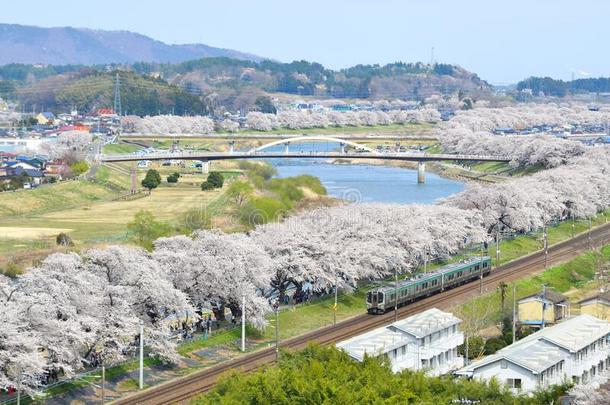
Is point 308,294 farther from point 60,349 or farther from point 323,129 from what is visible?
point 323,129

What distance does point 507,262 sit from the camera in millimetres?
40719

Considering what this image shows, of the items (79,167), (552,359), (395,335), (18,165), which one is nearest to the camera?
(552,359)

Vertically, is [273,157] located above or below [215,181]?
below

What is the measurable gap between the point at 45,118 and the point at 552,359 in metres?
95.1

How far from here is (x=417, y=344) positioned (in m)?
24.3

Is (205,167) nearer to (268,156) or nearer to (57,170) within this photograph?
(268,156)

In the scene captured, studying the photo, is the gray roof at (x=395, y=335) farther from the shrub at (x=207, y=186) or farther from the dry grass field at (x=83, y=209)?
the shrub at (x=207, y=186)

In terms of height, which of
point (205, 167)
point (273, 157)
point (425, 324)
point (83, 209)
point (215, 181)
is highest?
point (425, 324)

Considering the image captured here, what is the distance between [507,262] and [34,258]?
642 inches

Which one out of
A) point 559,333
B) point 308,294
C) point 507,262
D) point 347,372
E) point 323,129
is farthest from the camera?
point 323,129

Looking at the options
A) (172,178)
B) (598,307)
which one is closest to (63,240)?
(598,307)

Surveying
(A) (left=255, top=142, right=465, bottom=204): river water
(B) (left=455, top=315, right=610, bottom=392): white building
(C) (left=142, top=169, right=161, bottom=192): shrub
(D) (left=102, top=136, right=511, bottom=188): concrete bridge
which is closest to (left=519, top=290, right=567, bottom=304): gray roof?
(B) (left=455, top=315, right=610, bottom=392): white building

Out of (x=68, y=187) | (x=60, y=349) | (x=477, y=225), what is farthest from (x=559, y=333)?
(x=68, y=187)

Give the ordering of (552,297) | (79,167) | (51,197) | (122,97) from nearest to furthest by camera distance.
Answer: (552,297), (51,197), (79,167), (122,97)
